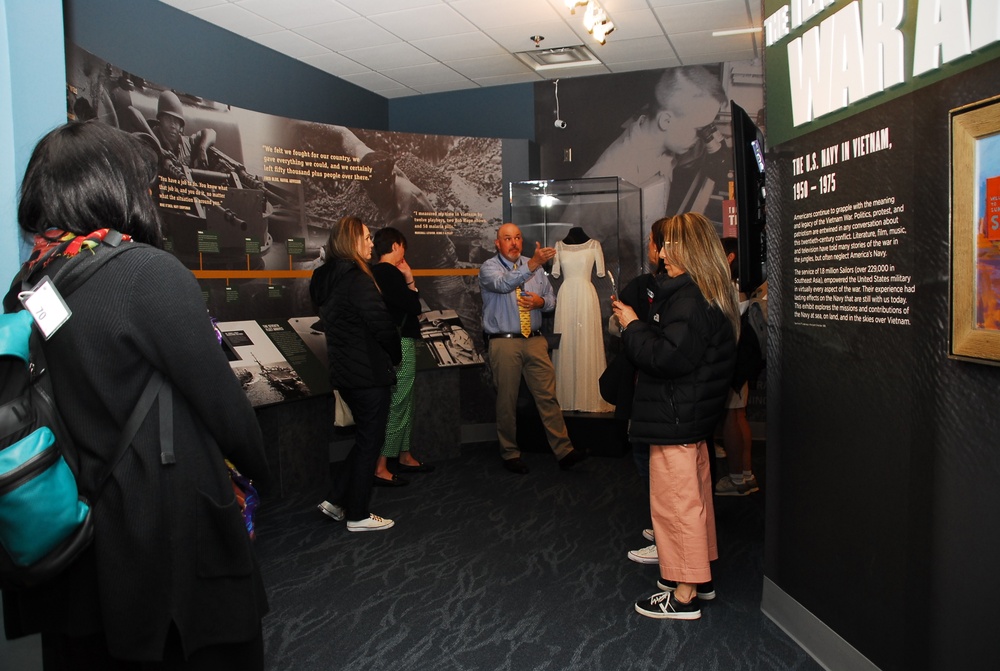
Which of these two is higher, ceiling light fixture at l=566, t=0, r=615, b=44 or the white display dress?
ceiling light fixture at l=566, t=0, r=615, b=44

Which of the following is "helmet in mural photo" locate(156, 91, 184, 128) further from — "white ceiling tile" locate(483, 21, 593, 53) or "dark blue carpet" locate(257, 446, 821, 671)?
"dark blue carpet" locate(257, 446, 821, 671)

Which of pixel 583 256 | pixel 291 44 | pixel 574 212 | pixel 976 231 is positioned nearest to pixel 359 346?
pixel 583 256

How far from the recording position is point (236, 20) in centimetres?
543

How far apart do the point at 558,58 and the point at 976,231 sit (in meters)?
5.25

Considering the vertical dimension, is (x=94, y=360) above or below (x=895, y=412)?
above

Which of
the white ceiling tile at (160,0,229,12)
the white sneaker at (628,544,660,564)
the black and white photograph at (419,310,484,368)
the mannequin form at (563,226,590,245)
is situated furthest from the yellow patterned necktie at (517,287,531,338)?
the white ceiling tile at (160,0,229,12)

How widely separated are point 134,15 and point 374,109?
3005 mm

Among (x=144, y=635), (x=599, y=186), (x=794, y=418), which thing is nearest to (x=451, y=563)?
(x=794, y=418)

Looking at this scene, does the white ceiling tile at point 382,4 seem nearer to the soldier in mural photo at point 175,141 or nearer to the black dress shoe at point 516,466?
the soldier in mural photo at point 175,141

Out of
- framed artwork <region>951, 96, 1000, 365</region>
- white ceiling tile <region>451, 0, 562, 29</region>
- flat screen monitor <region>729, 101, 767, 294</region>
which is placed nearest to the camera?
framed artwork <region>951, 96, 1000, 365</region>

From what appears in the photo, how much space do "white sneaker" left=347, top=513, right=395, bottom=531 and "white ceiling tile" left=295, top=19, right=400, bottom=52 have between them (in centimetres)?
356

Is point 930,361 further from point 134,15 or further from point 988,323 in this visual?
point 134,15

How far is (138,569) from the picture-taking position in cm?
132

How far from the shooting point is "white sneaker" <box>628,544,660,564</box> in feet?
11.6
